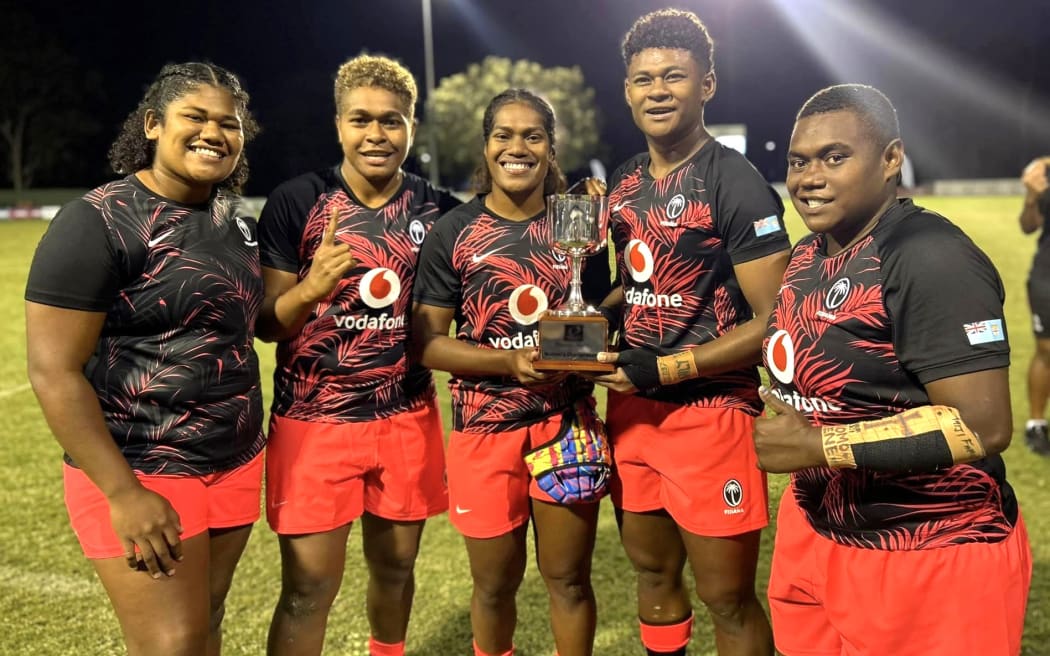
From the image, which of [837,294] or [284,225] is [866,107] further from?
[284,225]

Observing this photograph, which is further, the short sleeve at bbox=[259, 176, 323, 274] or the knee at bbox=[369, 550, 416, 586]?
the knee at bbox=[369, 550, 416, 586]

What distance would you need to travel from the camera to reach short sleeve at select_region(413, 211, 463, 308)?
2805 mm

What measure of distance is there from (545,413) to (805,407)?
1.01 meters

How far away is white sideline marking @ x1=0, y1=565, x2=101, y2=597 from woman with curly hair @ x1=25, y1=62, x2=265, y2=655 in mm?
A: 2019

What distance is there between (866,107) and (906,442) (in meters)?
0.77

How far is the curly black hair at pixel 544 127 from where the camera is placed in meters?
2.81

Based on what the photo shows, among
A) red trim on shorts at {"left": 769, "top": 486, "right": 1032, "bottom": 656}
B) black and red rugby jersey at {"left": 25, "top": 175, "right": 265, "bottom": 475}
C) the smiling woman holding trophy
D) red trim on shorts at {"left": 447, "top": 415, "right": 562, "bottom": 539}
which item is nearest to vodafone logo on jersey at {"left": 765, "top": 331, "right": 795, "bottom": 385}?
red trim on shorts at {"left": 769, "top": 486, "right": 1032, "bottom": 656}

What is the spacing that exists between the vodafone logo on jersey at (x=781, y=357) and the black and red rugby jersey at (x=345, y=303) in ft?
4.32

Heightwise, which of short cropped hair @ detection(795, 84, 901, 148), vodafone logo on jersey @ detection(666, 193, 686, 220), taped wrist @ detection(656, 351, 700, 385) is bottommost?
taped wrist @ detection(656, 351, 700, 385)

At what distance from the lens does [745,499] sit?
271 centimetres

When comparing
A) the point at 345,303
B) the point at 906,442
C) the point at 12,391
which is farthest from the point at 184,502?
the point at 12,391

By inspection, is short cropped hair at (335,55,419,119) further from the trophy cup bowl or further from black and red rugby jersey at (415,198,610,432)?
the trophy cup bowl

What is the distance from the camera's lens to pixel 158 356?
2.22 m

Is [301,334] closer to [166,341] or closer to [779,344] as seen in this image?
[166,341]
